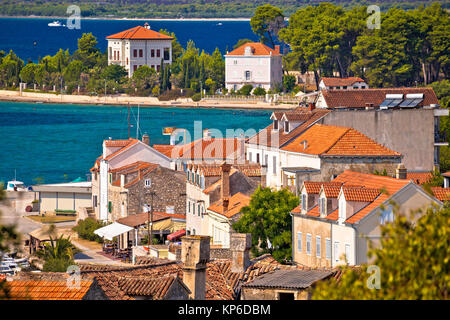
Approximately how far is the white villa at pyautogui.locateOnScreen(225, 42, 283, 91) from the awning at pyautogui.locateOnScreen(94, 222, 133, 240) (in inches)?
4388

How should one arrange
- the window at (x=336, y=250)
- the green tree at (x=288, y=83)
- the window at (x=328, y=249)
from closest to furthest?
the window at (x=336, y=250), the window at (x=328, y=249), the green tree at (x=288, y=83)

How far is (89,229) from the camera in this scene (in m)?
51.7

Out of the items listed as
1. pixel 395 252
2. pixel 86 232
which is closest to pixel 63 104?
pixel 86 232

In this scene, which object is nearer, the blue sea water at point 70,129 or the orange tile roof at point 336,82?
the blue sea water at point 70,129

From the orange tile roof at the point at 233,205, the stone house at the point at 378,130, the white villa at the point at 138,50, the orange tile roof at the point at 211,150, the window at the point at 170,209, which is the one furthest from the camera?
the white villa at the point at 138,50

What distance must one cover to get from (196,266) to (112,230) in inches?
1088

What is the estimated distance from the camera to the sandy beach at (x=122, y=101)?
15688 cm

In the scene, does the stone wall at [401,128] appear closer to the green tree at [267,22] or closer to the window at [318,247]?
the window at [318,247]

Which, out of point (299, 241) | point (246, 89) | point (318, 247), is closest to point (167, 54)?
point (246, 89)

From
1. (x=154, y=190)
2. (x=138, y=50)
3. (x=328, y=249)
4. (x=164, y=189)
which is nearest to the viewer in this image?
(x=328, y=249)

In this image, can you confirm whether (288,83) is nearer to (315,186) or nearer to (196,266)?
(315,186)

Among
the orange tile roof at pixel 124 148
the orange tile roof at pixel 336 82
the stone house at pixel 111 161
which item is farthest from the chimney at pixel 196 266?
the orange tile roof at pixel 336 82

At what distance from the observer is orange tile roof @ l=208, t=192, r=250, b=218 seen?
130 feet

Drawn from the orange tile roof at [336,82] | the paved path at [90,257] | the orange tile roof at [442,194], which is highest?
the orange tile roof at [336,82]
